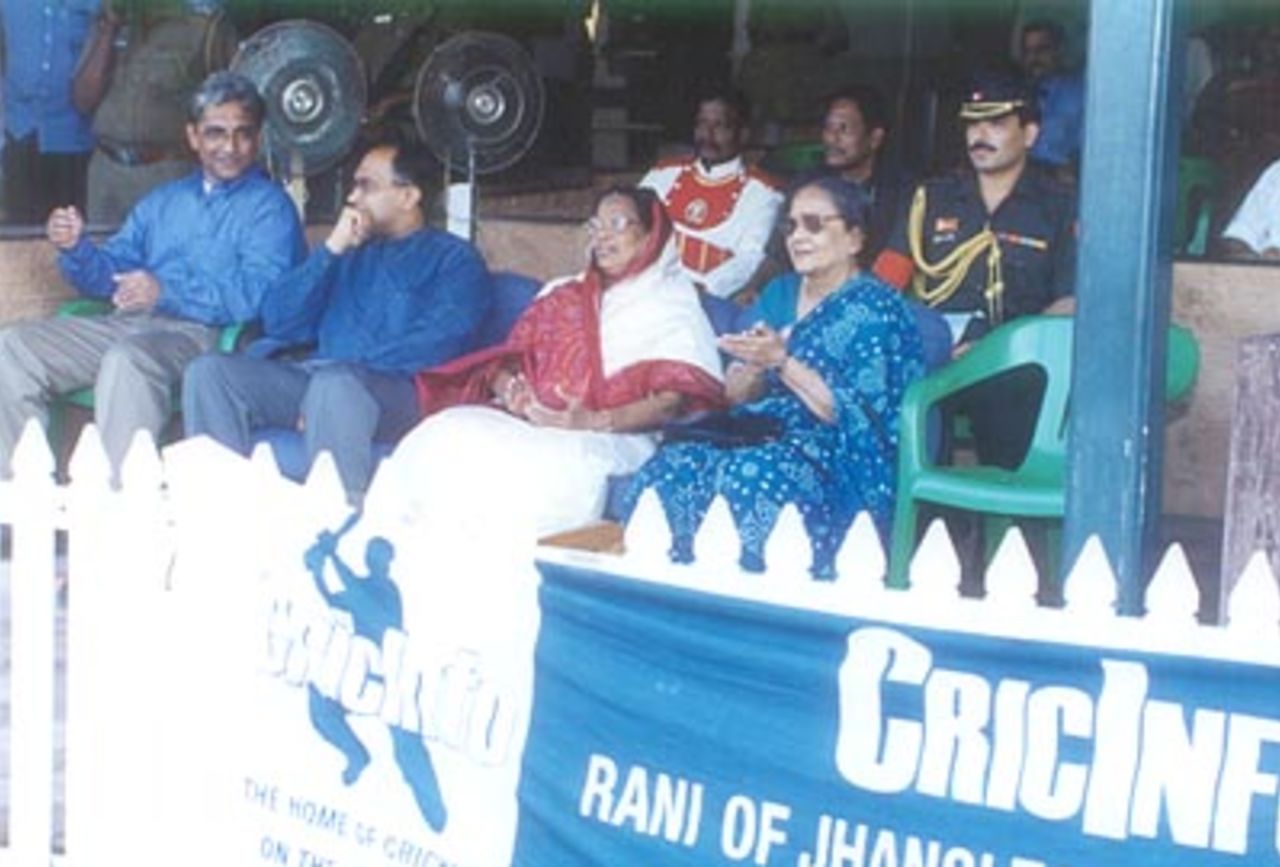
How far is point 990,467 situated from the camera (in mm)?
5855

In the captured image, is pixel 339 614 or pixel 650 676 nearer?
pixel 650 676

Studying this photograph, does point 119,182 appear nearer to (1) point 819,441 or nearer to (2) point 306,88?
(2) point 306,88

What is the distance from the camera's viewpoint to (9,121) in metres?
8.50

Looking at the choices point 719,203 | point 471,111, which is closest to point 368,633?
point 719,203

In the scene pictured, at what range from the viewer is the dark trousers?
857 cm

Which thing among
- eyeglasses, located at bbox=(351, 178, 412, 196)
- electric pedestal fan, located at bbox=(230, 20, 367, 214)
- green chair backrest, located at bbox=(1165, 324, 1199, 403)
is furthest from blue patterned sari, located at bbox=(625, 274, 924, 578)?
electric pedestal fan, located at bbox=(230, 20, 367, 214)

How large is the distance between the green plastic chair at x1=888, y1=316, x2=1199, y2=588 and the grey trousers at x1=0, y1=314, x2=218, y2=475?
2.03 metres

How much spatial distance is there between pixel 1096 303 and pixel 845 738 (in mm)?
925

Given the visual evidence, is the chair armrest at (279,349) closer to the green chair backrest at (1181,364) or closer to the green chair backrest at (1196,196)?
the green chair backrest at (1181,364)

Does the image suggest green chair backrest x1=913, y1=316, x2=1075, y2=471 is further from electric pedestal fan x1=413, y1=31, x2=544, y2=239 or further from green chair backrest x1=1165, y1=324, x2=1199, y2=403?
electric pedestal fan x1=413, y1=31, x2=544, y2=239

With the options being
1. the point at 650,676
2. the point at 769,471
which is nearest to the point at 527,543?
the point at 650,676

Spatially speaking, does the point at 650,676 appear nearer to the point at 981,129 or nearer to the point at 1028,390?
the point at 1028,390

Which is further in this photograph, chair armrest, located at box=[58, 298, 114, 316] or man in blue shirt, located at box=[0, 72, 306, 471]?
chair armrest, located at box=[58, 298, 114, 316]

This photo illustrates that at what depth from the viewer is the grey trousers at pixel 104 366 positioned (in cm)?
658
